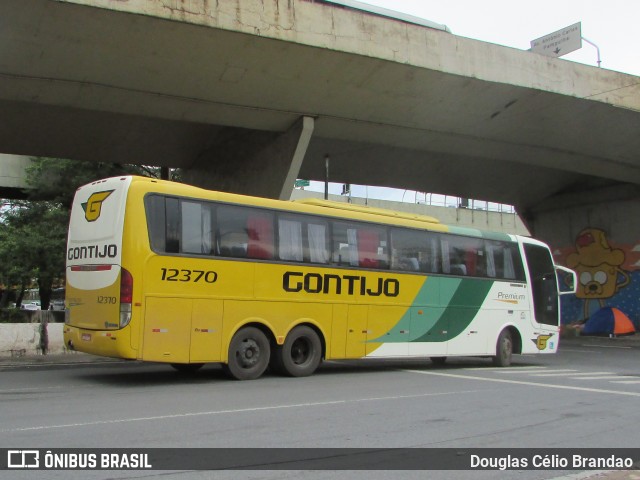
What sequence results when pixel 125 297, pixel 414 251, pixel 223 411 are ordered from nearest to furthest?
1. pixel 223 411
2. pixel 125 297
3. pixel 414 251

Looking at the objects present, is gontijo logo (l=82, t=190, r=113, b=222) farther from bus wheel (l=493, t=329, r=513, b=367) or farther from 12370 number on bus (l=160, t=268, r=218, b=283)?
bus wheel (l=493, t=329, r=513, b=367)

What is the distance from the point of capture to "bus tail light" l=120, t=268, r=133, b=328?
399 inches

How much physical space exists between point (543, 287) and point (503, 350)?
2214 millimetres

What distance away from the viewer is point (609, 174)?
2612 centimetres

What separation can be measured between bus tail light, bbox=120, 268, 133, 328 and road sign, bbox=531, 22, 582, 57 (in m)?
18.9

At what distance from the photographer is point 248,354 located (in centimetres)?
1171

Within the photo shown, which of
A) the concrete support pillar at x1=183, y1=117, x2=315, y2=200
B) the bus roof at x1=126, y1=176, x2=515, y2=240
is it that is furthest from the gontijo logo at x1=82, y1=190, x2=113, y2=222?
the concrete support pillar at x1=183, y1=117, x2=315, y2=200

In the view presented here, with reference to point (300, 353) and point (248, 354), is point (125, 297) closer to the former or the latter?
point (248, 354)

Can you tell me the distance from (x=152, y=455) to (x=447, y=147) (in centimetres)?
1844

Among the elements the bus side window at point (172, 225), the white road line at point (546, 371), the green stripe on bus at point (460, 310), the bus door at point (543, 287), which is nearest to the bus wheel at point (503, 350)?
the white road line at point (546, 371)

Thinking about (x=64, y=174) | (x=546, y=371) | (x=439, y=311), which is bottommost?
(x=546, y=371)

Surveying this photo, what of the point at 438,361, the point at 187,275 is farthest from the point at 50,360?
the point at 438,361

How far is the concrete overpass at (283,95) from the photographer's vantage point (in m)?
15.0

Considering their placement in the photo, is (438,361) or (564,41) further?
(564,41)
